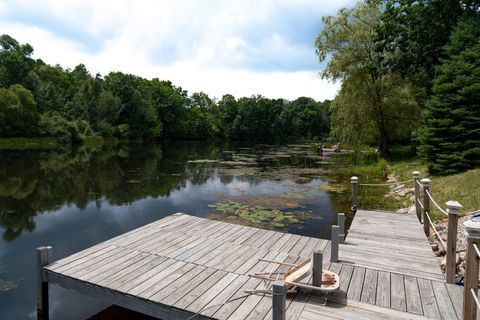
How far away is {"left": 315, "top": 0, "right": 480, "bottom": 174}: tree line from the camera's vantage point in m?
13.1

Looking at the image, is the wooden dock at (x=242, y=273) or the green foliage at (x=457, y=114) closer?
the wooden dock at (x=242, y=273)

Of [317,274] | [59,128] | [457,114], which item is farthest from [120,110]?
[317,274]

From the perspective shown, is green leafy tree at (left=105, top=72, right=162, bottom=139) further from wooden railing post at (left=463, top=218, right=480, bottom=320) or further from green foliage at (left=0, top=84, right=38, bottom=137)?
wooden railing post at (left=463, top=218, right=480, bottom=320)

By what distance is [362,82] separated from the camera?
24.3 meters

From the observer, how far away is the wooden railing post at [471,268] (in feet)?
10.9

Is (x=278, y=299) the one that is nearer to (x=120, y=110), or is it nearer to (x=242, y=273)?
(x=242, y=273)

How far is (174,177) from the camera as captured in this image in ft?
64.4

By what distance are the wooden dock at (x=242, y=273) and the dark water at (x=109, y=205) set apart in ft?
4.28

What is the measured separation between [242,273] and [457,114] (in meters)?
12.3

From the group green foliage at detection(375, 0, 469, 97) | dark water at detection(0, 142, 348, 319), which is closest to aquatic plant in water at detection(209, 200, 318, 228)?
dark water at detection(0, 142, 348, 319)

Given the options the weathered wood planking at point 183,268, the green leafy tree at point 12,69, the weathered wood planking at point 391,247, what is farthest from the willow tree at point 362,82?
the green leafy tree at point 12,69

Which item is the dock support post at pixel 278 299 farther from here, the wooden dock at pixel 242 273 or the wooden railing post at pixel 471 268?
the wooden railing post at pixel 471 268

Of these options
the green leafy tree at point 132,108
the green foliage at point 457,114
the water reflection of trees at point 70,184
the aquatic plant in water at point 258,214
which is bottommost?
the aquatic plant in water at point 258,214

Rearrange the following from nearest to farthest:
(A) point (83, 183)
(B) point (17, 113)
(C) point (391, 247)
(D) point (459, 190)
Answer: (C) point (391, 247) → (D) point (459, 190) → (A) point (83, 183) → (B) point (17, 113)
